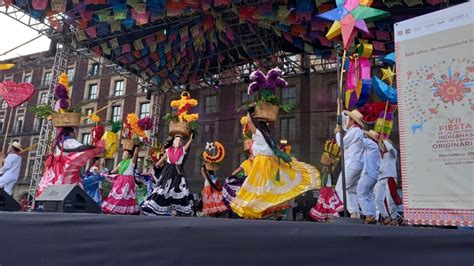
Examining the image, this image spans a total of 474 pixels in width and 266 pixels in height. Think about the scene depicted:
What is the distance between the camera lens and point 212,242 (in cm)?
207

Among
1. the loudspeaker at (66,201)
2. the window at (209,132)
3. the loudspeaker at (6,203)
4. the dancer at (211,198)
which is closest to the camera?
the loudspeaker at (66,201)

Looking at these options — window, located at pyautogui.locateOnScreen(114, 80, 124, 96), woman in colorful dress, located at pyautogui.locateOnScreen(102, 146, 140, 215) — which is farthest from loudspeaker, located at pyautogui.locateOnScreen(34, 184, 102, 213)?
window, located at pyautogui.locateOnScreen(114, 80, 124, 96)

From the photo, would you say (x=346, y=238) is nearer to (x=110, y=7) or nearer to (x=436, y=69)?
(x=436, y=69)

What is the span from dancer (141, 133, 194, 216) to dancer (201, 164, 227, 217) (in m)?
1.51

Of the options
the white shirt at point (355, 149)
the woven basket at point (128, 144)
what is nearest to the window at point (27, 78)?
the woven basket at point (128, 144)

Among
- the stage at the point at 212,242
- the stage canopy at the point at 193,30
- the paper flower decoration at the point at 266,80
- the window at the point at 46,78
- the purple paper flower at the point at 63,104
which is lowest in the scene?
the stage at the point at 212,242

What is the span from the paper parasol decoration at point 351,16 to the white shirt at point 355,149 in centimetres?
141

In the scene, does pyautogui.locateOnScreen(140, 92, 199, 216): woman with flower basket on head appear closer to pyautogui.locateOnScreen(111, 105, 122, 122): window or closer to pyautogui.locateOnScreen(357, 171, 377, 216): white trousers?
pyautogui.locateOnScreen(357, 171, 377, 216): white trousers

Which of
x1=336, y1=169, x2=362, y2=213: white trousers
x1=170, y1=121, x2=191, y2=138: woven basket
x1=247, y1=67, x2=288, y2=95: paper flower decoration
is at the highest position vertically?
x1=247, y1=67, x2=288, y2=95: paper flower decoration

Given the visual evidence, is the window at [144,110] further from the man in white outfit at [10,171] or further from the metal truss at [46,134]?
the man in white outfit at [10,171]

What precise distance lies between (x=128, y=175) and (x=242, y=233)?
20.2 ft

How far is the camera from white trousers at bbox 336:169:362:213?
4.71 meters

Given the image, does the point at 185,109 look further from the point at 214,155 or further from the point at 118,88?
the point at 118,88

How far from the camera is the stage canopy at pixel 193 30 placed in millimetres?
9523
